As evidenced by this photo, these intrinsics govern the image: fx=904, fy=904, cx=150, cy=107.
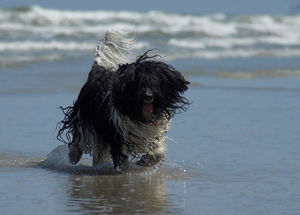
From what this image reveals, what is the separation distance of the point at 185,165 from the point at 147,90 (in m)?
0.90

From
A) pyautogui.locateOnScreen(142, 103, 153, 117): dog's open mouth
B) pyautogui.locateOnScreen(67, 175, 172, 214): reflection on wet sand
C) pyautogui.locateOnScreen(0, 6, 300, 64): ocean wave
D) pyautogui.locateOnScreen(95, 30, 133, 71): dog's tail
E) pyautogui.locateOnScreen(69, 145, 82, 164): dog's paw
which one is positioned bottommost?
pyautogui.locateOnScreen(67, 175, 172, 214): reflection on wet sand

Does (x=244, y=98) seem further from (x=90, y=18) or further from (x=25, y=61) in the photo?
(x=90, y=18)

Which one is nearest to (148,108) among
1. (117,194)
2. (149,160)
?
(149,160)

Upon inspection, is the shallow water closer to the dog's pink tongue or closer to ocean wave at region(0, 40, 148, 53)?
the dog's pink tongue

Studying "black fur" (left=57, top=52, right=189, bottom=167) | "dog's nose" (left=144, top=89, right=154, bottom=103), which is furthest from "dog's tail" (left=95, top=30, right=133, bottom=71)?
"dog's nose" (left=144, top=89, right=154, bottom=103)

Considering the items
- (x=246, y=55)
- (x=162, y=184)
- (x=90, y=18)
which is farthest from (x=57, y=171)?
(x=90, y=18)

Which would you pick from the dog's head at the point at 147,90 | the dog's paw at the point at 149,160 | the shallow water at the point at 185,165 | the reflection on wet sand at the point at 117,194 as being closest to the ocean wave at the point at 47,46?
the shallow water at the point at 185,165

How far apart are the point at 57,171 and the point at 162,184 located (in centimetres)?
106

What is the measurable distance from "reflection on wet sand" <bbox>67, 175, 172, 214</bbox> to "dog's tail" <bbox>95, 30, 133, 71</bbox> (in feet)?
4.06

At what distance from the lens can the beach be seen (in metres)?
6.12

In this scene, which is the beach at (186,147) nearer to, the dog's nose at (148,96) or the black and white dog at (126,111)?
the black and white dog at (126,111)

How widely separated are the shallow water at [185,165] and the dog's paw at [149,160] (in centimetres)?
7

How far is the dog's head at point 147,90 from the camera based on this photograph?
6910mm

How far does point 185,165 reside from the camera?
294 inches
